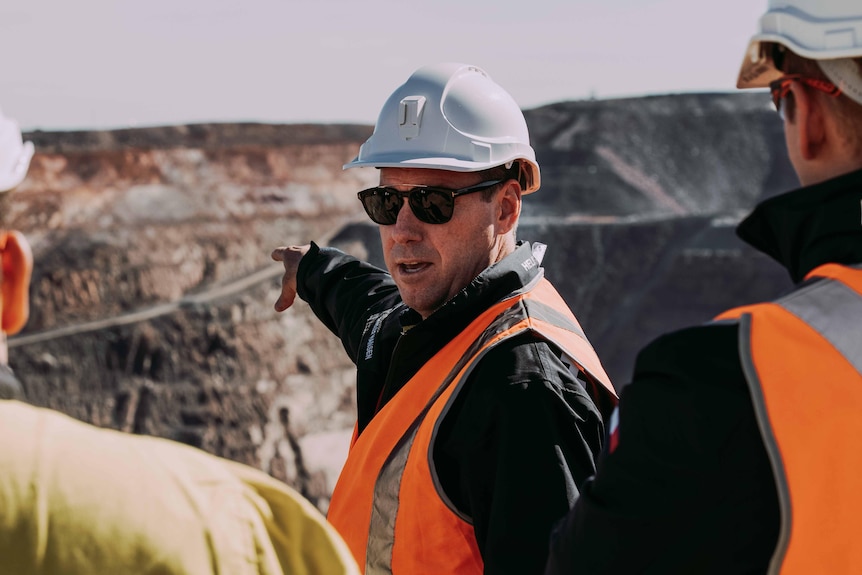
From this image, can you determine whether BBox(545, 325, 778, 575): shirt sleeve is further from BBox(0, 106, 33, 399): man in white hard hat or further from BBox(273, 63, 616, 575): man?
BBox(0, 106, 33, 399): man in white hard hat

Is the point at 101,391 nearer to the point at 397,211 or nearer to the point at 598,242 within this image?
the point at 598,242

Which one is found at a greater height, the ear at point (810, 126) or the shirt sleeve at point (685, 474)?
the ear at point (810, 126)

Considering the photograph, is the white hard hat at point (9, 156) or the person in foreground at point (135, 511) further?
the white hard hat at point (9, 156)

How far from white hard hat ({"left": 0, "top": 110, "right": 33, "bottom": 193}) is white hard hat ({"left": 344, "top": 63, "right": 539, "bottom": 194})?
149cm

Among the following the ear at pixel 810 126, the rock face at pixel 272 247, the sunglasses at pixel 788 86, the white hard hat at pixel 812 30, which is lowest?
the rock face at pixel 272 247

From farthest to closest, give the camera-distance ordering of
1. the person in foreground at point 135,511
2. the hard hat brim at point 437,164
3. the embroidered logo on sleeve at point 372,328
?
the embroidered logo on sleeve at point 372,328 → the hard hat brim at point 437,164 → the person in foreground at point 135,511

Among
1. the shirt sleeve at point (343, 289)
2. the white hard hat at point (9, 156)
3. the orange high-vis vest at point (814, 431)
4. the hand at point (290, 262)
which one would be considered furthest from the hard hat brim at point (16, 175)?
the hand at point (290, 262)

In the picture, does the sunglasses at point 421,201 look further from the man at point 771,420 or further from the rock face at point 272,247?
the rock face at point 272,247

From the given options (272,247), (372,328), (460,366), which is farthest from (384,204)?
(272,247)

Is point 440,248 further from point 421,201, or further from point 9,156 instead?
point 9,156

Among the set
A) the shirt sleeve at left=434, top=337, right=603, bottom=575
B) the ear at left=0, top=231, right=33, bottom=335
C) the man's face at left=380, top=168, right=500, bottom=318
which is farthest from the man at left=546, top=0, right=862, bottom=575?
the man's face at left=380, top=168, right=500, bottom=318

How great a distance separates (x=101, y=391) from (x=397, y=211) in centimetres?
1157

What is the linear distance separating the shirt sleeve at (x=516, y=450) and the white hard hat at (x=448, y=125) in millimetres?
724

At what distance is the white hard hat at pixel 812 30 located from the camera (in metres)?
1.65
